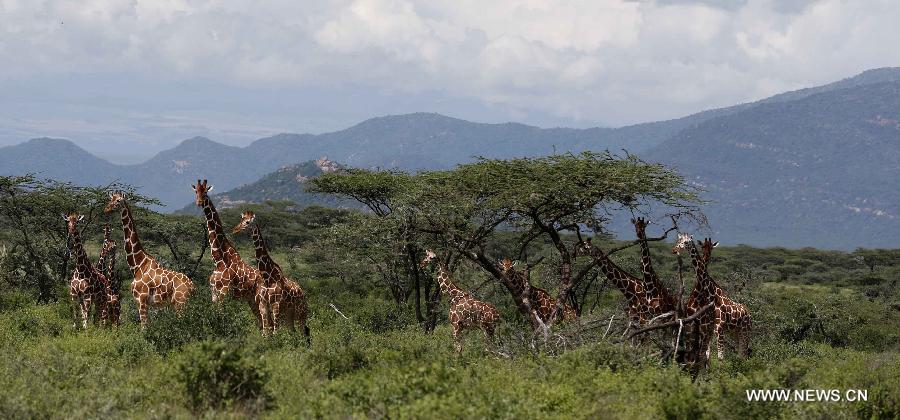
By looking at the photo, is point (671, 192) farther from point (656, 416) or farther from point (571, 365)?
point (656, 416)

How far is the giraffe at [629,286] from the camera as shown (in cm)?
1581

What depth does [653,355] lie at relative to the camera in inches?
510

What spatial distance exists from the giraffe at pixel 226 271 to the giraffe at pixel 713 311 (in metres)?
8.36

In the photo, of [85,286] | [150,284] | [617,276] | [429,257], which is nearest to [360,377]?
[617,276]

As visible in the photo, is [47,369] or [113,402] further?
[47,369]

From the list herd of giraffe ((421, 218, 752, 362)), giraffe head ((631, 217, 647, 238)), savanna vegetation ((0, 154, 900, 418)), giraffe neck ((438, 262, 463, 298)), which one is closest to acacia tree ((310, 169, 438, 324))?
savanna vegetation ((0, 154, 900, 418))

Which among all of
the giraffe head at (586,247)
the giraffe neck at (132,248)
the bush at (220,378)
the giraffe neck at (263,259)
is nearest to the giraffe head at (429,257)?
the giraffe head at (586,247)

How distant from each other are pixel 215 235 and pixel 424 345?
489cm

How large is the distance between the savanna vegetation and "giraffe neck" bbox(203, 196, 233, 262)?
0.97m

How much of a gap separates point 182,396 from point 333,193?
61.7 feet

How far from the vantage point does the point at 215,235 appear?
1634cm

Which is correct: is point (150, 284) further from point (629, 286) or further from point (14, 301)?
point (629, 286)

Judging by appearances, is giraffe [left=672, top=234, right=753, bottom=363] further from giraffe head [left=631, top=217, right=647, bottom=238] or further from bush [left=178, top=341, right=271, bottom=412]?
bush [left=178, top=341, right=271, bottom=412]

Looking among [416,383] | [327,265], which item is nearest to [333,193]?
[327,265]
